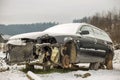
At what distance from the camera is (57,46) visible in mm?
9914

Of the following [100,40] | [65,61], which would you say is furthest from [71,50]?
[100,40]

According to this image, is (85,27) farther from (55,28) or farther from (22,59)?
(22,59)

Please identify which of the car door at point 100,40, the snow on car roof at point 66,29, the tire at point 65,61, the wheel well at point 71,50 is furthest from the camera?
the car door at point 100,40

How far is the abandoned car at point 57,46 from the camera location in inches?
391

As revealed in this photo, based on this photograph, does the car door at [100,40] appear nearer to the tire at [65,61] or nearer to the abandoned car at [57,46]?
the abandoned car at [57,46]

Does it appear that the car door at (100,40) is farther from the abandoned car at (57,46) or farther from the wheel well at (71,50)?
the wheel well at (71,50)

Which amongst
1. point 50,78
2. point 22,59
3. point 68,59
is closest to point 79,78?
point 50,78

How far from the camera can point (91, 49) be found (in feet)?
36.3

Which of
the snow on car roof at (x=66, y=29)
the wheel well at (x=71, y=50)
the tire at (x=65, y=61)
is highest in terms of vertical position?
the snow on car roof at (x=66, y=29)

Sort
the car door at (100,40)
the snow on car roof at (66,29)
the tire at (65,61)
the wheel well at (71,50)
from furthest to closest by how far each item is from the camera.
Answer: the car door at (100,40) < the snow on car roof at (66,29) < the wheel well at (71,50) < the tire at (65,61)

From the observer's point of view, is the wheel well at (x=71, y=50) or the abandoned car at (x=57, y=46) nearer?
the abandoned car at (x=57, y=46)

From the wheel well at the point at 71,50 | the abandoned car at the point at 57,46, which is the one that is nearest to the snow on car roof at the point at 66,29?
the abandoned car at the point at 57,46

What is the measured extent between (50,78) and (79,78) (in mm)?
644

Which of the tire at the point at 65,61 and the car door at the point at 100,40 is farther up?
the car door at the point at 100,40
